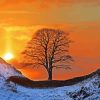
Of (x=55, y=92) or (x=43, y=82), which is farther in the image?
(x=43, y=82)

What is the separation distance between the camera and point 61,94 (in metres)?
55.3

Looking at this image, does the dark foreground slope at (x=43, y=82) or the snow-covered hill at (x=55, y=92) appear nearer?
the snow-covered hill at (x=55, y=92)

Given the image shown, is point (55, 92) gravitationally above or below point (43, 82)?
below

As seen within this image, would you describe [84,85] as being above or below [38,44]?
below

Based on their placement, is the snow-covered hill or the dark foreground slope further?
the dark foreground slope

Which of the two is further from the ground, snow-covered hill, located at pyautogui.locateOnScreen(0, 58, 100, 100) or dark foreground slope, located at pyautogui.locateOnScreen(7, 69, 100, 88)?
dark foreground slope, located at pyautogui.locateOnScreen(7, 69, 100, 88)

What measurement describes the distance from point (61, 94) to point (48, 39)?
30769 mm

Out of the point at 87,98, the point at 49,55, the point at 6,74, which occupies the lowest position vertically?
the point at 87,98

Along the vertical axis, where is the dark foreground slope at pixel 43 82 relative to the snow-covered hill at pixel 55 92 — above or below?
above

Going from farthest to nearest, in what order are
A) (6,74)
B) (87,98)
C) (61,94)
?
(6,74) < (61,94) < (87,98)

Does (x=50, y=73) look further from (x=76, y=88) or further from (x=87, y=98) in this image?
(x=87, y=98)

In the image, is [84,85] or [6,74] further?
[6,74]

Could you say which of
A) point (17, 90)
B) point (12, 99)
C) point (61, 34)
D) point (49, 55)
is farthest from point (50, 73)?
point (12, 99)

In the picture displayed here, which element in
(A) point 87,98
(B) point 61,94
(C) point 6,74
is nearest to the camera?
(A) point 87,98
